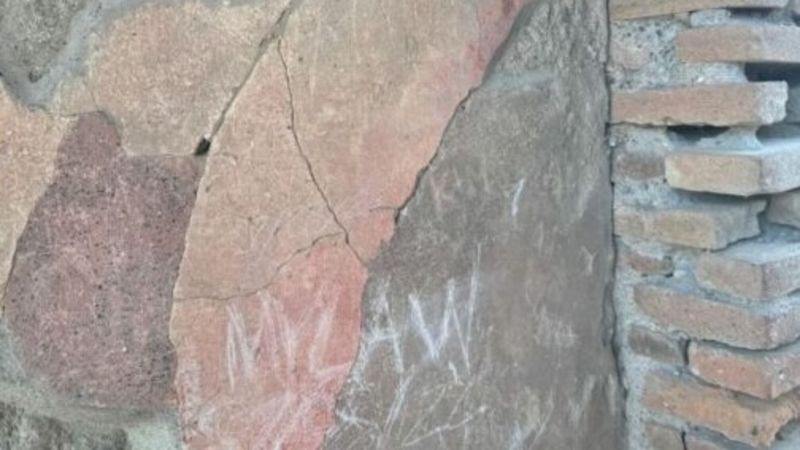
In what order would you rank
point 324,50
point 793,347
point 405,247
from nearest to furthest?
point 324,50
point 405,247
point 793,347

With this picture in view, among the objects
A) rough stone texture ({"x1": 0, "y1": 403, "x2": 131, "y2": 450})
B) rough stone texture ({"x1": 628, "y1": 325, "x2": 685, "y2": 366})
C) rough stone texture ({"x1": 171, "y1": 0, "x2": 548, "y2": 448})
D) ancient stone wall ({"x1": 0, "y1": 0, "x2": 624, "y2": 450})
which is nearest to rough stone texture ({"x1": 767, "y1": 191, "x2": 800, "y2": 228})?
rough stone texture ({"x1": 628, "y1": 325, "x2": 685, "y2": 366})

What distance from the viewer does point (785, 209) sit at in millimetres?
1421

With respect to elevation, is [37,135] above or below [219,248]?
above

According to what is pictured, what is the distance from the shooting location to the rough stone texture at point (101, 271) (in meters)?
1.00

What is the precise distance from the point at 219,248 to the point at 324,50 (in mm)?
296

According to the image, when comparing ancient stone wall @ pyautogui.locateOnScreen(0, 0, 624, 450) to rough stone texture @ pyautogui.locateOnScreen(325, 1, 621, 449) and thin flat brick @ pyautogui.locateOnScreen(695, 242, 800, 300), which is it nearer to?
rough stone texture @ pyautogui.locateOnScreen(325, 1, 621, 449)

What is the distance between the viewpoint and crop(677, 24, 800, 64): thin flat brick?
134 centimetres

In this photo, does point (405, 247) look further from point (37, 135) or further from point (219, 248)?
point (37, 135)

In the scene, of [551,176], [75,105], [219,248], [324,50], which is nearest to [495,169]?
[551,176]

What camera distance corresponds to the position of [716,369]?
140 centimetres

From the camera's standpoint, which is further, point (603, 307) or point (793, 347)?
point (603, 307)

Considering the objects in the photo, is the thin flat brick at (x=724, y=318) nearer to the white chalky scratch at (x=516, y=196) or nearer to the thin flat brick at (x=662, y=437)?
the thin flat brick at (x=662, y=437)

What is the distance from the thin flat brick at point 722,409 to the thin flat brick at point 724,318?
10cm

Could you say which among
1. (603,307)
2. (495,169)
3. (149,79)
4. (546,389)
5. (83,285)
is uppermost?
(149,79)
